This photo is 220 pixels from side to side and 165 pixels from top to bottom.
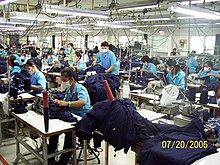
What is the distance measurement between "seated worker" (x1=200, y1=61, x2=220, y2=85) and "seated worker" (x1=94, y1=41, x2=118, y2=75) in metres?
2.23

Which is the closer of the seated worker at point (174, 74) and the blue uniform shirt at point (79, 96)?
the blue uniform shirt at point (79, 96)

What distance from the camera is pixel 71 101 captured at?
3.19m

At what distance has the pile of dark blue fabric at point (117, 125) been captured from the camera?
2133 mm

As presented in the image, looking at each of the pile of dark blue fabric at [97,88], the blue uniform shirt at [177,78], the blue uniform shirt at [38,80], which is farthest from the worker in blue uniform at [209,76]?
the blue uniform shirt at [38,80]

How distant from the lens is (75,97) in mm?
3195

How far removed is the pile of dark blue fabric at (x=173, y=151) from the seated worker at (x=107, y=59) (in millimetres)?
3237

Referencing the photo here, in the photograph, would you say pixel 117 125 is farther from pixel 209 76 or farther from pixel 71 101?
pixel 209 76

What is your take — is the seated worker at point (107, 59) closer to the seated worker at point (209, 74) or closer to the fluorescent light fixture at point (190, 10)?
the fluorescent light fixture at point (190, 10)

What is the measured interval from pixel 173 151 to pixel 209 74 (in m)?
4.39

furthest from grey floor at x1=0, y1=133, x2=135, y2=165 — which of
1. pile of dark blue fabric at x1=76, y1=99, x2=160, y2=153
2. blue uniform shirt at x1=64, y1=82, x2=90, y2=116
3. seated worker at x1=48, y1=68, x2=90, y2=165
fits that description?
pile of dark blue fabric at x1=76, y1=99, x2=160, y2=153

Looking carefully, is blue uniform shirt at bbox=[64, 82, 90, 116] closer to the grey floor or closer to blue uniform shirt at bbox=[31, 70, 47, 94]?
the grey floor

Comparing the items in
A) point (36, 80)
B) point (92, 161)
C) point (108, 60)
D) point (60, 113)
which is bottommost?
point (92, 161)

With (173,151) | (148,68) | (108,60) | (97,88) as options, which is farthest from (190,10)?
(148,68)

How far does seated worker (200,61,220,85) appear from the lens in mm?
5646
